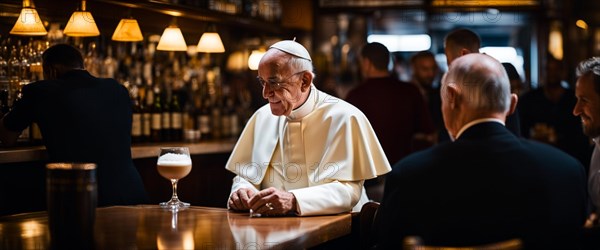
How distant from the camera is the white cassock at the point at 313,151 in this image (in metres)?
3.92

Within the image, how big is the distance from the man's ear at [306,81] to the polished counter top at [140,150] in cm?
156

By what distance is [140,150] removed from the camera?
5523 mm

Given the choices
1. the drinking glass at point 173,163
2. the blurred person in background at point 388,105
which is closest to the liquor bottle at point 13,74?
the drinking glass at point 173,163

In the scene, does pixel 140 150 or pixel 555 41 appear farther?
pixel 555 41

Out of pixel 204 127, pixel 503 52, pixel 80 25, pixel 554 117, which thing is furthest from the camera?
pixel 503 52

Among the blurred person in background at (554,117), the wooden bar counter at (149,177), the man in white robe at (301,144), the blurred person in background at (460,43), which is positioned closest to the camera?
the man in white robe at (301,144)

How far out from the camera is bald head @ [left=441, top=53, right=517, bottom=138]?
2.86m

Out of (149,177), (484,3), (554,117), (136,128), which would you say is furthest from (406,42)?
(149,177)

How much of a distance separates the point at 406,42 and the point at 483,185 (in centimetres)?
1402

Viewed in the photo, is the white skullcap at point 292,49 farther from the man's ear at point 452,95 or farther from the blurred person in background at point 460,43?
the blurred person in background at point 460,43

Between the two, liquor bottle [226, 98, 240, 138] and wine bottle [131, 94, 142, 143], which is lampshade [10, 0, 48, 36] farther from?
liquor bottle [226, 98, 240, 138]

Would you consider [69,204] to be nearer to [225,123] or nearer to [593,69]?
[593,69]

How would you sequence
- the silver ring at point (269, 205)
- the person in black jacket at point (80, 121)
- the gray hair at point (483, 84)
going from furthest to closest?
1. the person in black jacket at point (80, 121)
2. the silver ring at point (269, 205)
3. the gray hair at point (483, 84)

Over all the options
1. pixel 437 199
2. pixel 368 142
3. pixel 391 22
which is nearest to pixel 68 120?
pixel 368 142
